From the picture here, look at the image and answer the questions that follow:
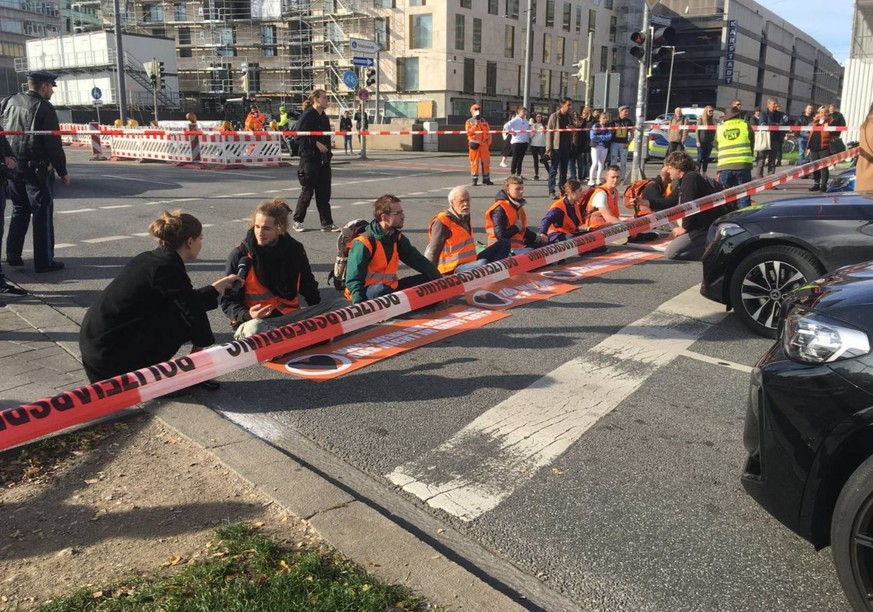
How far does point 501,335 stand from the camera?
19.2ft

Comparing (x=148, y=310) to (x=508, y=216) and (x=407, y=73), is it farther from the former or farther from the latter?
(x=407, y=73)

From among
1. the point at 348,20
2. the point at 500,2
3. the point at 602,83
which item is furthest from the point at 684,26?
the point at 602,83

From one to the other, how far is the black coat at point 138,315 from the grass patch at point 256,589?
188cm

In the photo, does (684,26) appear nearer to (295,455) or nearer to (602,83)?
(602,83)

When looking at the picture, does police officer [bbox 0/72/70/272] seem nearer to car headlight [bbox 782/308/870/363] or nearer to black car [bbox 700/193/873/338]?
black car [bbox 700/193/873/338]

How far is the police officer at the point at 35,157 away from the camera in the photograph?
726 cm

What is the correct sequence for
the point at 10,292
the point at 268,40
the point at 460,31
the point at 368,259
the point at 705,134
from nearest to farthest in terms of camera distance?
1. the point at 368,259
2. the point at 10,292
3. the point at 705,134
4. the point at 460,31
5. the point at 268,40

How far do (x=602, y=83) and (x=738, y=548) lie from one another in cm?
1637

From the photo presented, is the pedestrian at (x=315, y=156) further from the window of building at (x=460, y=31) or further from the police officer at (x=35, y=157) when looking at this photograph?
the window of building at (x=460, y=31)

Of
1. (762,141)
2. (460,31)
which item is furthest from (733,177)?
(460,31)

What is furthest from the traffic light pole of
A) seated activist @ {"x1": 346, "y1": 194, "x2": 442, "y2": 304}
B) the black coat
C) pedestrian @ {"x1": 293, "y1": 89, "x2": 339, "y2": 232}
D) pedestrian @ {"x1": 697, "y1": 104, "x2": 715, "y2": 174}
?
the black coat

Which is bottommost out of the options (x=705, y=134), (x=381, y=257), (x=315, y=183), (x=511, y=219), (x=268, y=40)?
(x=381, y=257)

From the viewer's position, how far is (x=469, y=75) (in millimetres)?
56875

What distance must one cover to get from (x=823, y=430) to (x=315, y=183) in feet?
28.1
